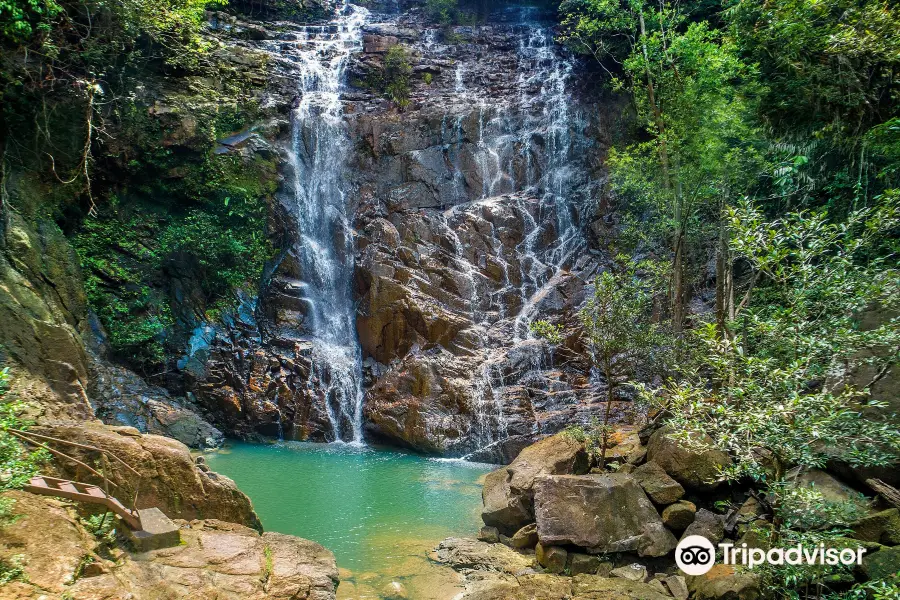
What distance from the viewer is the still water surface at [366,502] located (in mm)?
7891

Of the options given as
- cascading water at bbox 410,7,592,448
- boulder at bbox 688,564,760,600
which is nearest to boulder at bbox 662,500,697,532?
boulder at bbox 688,564,760,600

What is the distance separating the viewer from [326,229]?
18.9 meters

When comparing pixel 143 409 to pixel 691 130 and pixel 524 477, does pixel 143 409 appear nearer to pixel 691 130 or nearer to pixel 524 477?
pixel 524 477

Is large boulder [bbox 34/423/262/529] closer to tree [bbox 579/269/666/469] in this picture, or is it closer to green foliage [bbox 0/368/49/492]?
green foliage [bbox 0/368/49/492]

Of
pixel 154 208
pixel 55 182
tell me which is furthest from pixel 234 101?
pixel 55 182

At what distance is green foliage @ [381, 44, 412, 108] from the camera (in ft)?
71.2

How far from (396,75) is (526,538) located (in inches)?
766

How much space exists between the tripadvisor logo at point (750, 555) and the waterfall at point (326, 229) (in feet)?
34.8

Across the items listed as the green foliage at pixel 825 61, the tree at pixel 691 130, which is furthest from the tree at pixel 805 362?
the tree at pixel 691 130

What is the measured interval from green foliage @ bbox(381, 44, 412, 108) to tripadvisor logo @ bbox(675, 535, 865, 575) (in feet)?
62.8

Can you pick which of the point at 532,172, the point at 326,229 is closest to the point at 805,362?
the point at 326,229

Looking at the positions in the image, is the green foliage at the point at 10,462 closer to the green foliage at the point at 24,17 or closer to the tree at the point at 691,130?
the green foliage at the point at 24,17

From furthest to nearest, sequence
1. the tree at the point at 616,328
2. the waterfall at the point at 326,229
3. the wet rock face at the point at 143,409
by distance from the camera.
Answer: the waterfall at the point at 326,229 < the wet rock face at the point at 143,409 < the tree at the point at 616,328

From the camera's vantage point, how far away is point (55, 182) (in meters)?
13.2
